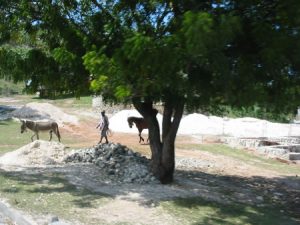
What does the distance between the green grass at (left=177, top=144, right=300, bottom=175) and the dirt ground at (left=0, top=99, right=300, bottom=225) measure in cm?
68

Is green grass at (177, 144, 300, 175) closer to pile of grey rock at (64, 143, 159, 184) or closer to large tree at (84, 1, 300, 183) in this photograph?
pile of grey rock at (64, 143, 159, 184)

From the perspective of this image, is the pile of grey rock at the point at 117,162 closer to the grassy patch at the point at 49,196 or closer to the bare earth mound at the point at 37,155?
the bare earth mound at the point at 37,155

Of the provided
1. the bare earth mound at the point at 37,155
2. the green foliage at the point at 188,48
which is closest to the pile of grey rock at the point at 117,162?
the bare earth mound at the point at 37,155

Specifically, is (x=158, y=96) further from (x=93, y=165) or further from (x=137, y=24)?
(x=93, y=165)

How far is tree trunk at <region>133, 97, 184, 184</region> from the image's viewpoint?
43.6 feet

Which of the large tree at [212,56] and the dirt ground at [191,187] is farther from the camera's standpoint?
the dirt ground at [191,187]

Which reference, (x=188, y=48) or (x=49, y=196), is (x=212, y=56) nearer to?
(x=188, y=48)

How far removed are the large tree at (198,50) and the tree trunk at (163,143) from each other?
2.09 meters

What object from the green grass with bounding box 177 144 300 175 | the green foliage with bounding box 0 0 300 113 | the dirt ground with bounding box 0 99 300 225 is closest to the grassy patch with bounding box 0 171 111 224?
the dirt ground with bounding box 0 99 300 225

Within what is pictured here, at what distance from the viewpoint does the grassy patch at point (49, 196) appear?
9.88 metres

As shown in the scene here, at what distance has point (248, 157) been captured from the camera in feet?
79.9

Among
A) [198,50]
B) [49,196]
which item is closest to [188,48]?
[198,50]

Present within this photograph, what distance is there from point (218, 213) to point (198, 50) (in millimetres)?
5130

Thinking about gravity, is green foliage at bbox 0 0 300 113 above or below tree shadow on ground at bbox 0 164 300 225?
above
